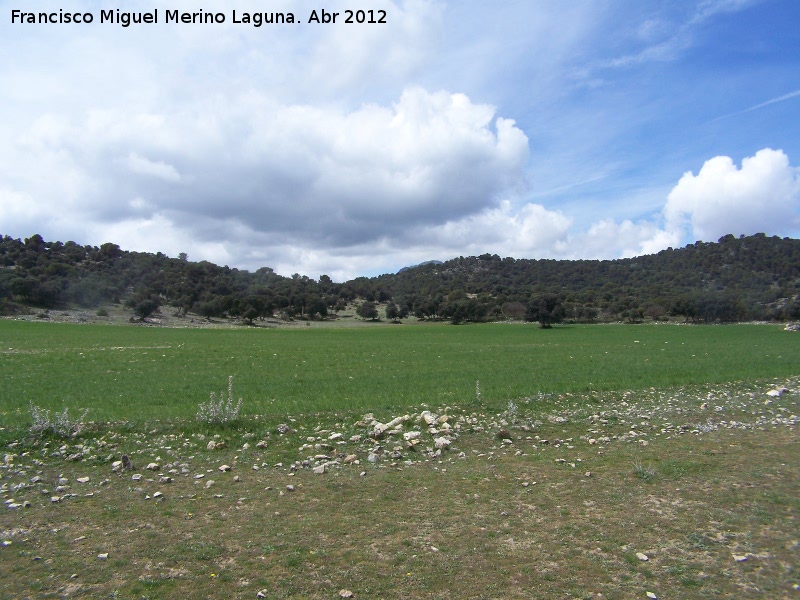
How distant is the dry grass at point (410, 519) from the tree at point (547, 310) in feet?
317

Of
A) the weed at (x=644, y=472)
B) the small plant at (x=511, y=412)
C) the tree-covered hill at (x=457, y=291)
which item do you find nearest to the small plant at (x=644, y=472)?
the weed at (x=644, y=472)

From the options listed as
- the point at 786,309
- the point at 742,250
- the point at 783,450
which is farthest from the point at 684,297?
the point at 783,450

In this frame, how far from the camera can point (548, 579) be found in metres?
5.66

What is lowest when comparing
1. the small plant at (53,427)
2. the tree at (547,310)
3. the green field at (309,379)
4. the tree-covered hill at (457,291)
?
the green field at (309,379)

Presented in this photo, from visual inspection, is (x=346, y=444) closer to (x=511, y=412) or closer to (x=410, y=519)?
(x=410, y=519)

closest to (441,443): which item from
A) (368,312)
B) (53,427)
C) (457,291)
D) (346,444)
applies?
(346,444)

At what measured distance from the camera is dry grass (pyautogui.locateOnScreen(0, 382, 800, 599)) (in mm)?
5629

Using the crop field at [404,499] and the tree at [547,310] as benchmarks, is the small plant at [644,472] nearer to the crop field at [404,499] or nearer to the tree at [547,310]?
the crop field at [404,499]

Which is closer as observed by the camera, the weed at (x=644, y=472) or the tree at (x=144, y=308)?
the weed at (x=644, y=472)

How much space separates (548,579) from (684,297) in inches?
5459

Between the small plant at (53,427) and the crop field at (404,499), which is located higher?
the small plant at (53,427)

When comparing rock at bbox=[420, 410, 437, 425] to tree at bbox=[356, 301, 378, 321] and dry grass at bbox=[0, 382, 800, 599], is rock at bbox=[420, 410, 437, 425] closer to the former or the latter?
dry grass at bbox=[0, 382, 800, 599]

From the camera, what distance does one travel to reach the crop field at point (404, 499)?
5699 millimetres

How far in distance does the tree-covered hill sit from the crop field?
9624cm
